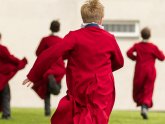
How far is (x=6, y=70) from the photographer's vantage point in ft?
45.9

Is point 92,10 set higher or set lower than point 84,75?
higher

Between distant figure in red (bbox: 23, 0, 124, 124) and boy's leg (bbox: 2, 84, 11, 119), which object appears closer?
distant figure in red (bbox: 23, 0, 124, 124)

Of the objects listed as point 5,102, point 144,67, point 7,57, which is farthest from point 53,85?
point 144,67

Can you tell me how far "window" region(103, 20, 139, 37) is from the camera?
2233 cm

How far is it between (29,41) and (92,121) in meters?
15.1

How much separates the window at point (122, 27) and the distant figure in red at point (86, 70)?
49.6 feet

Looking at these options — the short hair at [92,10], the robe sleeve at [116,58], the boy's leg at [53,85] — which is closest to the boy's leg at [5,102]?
the boy's leg at [53,85]

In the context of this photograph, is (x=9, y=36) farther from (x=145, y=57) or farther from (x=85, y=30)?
(x=85, y=30)

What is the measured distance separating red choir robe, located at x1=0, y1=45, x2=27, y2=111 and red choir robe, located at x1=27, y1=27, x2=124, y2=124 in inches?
260

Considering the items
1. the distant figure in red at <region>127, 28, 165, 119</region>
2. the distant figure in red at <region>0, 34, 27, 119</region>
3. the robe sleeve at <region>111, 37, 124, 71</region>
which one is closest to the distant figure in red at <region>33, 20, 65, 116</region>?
the distant figure in red at <region>0, 34, 27, 119</region>

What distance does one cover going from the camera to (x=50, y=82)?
14367 millimetres

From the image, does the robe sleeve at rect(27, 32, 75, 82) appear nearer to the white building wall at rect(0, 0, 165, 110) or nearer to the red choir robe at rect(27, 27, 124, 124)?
the red choir robe at rect(27, 27, 124, 124)

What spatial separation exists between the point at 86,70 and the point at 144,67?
8044 mm

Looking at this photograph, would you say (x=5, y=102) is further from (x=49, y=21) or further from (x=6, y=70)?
(x=49, y=21)
